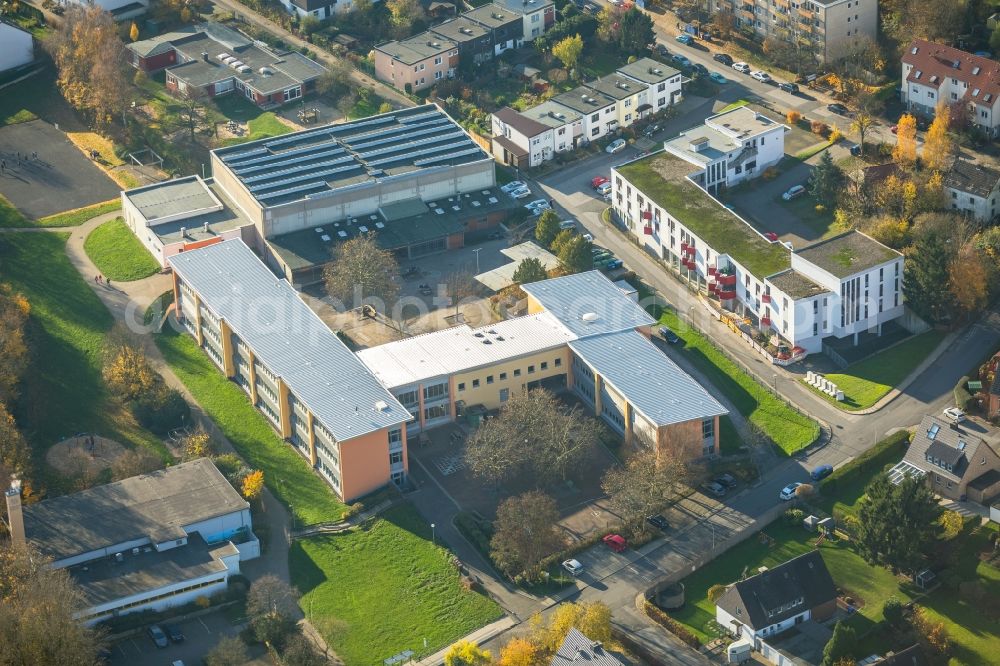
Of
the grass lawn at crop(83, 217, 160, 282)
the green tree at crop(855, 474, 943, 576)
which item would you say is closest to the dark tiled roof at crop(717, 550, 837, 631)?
the green tree at crop(855, 474, 943, 576)

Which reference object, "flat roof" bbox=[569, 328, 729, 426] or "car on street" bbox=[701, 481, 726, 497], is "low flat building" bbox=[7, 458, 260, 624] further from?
"car on street" bbox=[701, 481, 726, 497]

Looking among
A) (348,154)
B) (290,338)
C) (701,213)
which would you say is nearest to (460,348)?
(290,338)

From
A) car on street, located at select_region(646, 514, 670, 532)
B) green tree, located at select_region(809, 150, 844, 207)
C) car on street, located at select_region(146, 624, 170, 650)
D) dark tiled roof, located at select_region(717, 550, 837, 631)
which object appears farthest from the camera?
green tree, located at select_region(809, 150, 844, 207)

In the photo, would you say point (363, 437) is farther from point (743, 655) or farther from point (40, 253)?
point (40, 253)

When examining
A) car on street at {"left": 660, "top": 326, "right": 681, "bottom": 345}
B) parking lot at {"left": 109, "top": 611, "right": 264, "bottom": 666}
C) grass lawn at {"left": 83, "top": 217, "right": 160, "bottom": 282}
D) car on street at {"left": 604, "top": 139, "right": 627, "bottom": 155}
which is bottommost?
parking lot at {"left": 109, "top": 611, "right": 264, "bottom": 666}

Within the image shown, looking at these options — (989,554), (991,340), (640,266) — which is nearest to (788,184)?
(640,266)

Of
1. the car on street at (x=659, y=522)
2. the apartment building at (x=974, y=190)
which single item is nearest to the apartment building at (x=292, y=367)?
the car on street at (x=659, y=522)
